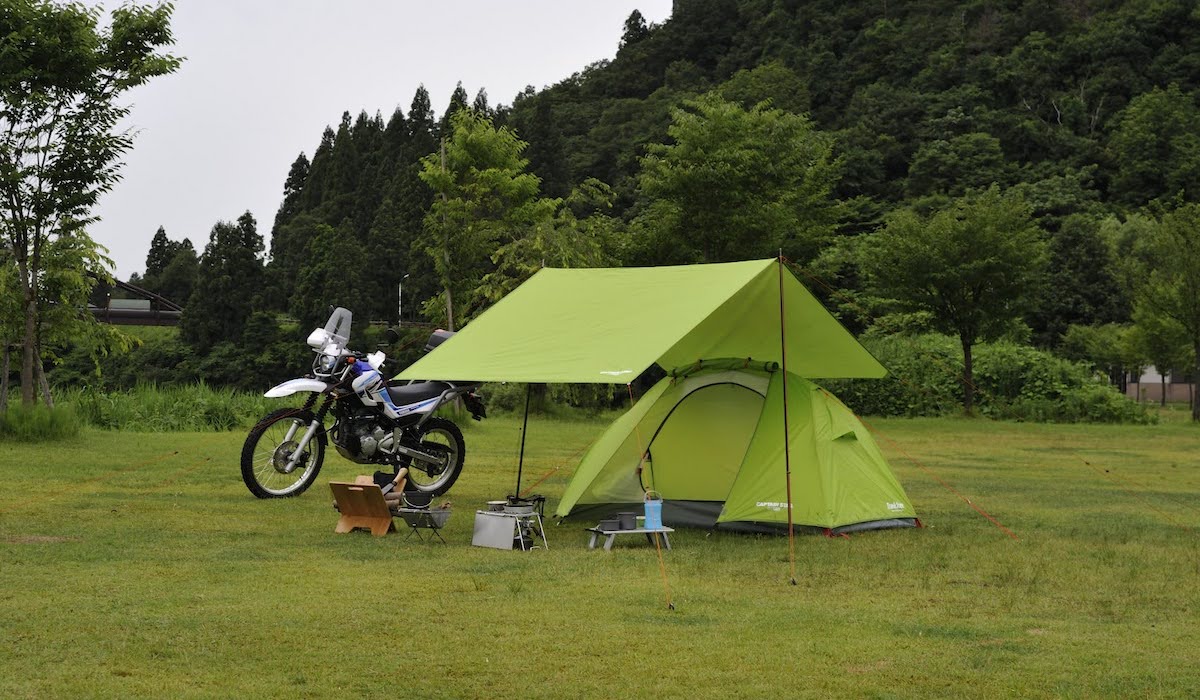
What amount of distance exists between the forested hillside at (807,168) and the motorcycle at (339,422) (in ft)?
35.4

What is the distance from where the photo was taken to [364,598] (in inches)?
269

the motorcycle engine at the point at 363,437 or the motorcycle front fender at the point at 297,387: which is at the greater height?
the motorcycle front fender at the point at 297,387

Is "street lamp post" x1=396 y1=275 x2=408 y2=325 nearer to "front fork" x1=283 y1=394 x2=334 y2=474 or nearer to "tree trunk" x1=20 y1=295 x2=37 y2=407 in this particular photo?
"tree trunk" x1=20 y1=295 x2=37 y2=407

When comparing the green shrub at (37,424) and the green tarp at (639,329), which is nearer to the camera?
the green tarp at (639,329)

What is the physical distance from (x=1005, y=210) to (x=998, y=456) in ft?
39.9

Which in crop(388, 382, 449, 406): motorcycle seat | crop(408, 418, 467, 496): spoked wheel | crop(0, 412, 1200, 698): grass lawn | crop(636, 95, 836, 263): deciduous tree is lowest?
crop(0, 412, 1200, 698): grass lawn

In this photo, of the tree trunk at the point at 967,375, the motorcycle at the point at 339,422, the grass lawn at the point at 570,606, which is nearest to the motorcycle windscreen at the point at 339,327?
the motorcycle at the point at 339,422

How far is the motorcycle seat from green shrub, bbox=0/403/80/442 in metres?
6.08

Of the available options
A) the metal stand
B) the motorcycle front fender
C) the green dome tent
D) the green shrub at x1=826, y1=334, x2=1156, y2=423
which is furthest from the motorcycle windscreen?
the green shrub at x1=826, y1=334, x2=1156, y2=423

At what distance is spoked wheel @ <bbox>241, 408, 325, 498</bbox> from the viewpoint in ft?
36.0

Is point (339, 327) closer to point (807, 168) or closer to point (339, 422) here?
point (339, 422)

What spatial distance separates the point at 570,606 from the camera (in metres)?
6.74

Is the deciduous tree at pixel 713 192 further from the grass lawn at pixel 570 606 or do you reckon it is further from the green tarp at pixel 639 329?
the green tarp at pixel 639 329

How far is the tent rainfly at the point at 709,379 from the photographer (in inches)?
371
